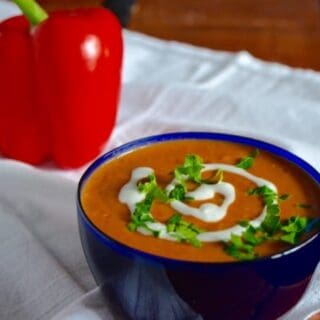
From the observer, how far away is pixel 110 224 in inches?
23.6

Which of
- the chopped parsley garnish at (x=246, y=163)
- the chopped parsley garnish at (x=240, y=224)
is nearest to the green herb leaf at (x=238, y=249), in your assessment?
the chopped parsley garnish at (x=240, y=224)

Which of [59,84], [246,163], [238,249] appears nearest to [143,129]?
[59,84]

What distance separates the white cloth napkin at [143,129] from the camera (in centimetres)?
65

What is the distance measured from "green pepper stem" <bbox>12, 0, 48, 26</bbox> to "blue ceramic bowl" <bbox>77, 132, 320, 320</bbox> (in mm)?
333

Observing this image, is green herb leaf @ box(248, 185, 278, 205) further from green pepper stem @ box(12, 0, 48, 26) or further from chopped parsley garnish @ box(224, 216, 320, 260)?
green pepper stem @ box(12, 0, 48, 26)

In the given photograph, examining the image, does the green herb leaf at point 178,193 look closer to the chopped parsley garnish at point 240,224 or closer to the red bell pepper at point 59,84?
the chopped parsley garnish at point 240,224

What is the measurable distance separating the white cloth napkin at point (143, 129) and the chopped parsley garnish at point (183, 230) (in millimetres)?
89

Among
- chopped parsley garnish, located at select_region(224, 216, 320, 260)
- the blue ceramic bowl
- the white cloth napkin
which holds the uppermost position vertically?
chopped parsley garnish, located at select_region(224, 216, 320, 260)

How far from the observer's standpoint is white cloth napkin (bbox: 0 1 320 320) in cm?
65

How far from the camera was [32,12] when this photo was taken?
870 millimetres

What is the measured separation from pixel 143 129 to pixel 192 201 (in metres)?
0.31

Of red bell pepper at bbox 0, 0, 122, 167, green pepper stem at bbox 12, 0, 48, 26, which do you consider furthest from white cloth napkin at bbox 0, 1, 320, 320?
green pepper stem at bbox 12, 0, 48, 26

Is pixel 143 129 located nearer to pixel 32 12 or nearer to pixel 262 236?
pixel 32 12

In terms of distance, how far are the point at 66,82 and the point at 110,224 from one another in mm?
295
